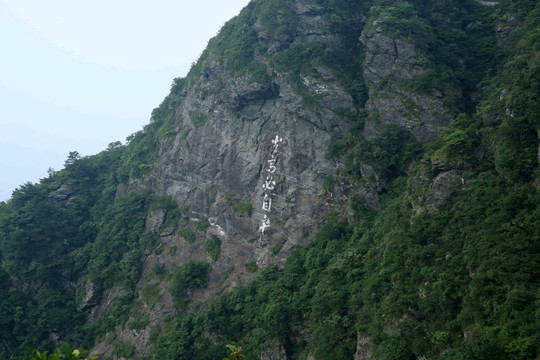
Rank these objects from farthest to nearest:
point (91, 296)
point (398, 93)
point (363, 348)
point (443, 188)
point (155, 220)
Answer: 1. point (155, 220)
2. point (91, 296)
3. point (398, 93)
4. point (443, 188)
5. point (363, 348)

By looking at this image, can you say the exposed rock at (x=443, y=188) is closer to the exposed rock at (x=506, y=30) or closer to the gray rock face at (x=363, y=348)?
the gray rock face at (x=363, y=348)

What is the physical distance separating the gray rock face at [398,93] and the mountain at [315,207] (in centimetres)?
14

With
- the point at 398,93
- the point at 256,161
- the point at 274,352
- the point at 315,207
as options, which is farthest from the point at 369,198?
the point at 274,352

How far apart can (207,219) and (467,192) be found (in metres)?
22.9

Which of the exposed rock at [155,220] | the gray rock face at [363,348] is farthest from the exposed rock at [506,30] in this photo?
the exposed rock at [155,220]

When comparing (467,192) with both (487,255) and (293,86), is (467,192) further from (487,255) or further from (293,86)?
(293,86)

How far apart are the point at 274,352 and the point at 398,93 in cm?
2017

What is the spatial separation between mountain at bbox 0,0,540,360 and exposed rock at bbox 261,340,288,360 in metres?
0.13

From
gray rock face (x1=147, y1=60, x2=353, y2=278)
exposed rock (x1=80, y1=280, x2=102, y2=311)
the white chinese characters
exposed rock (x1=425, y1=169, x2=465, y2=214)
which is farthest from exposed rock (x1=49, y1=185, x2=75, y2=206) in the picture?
exposed rock (x1=425, y1=169, x2=465, y2=214)

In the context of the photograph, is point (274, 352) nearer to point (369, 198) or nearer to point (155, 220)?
point (369, 198)

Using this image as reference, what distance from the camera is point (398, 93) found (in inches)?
1275

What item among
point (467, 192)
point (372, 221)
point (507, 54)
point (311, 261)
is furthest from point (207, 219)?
point (507, 54)

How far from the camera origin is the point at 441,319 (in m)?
20.1

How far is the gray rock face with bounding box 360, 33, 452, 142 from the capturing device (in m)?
30.6
